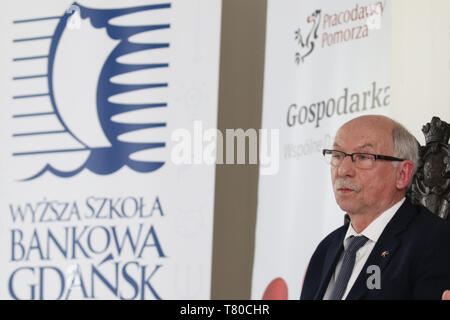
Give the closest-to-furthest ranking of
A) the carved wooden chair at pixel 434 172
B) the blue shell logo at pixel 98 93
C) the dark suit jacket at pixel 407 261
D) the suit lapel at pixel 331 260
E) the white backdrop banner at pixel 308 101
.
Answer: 1. the dark suit jacket at pixel 407 261
2. the suit lapel at pixel 331 260
3. the carved wooden chair at pixel 434 172
4. the white backdrop banner at pixel 308 101
5. the blue shell logo at pixel 98 93

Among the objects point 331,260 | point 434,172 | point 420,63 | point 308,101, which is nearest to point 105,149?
point 308,101

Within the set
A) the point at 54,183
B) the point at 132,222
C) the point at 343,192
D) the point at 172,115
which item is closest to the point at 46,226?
the point at 54,183

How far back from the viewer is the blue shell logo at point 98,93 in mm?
5160

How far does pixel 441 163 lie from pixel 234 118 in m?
2.74

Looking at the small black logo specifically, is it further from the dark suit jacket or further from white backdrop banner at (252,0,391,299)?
the dark suit jacket

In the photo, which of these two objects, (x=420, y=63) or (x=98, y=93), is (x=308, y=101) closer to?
(x=420, y=63)

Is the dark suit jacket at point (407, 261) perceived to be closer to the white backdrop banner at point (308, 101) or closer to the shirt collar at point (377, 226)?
the shirt collar at point (377, 226)

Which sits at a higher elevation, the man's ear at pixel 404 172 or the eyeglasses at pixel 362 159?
the eyeglasses at pixel 362 159

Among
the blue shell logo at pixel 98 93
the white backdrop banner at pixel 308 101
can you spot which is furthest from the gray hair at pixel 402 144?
the blue shell logo at pixel 98 93

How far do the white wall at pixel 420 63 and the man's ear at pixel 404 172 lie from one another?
845 mm

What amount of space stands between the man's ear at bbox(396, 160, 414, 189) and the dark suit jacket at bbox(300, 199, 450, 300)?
69mm

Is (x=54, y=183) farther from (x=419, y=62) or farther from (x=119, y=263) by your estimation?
(x=419, y=62)

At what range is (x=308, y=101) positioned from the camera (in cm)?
432

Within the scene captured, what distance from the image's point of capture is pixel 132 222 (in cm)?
509
